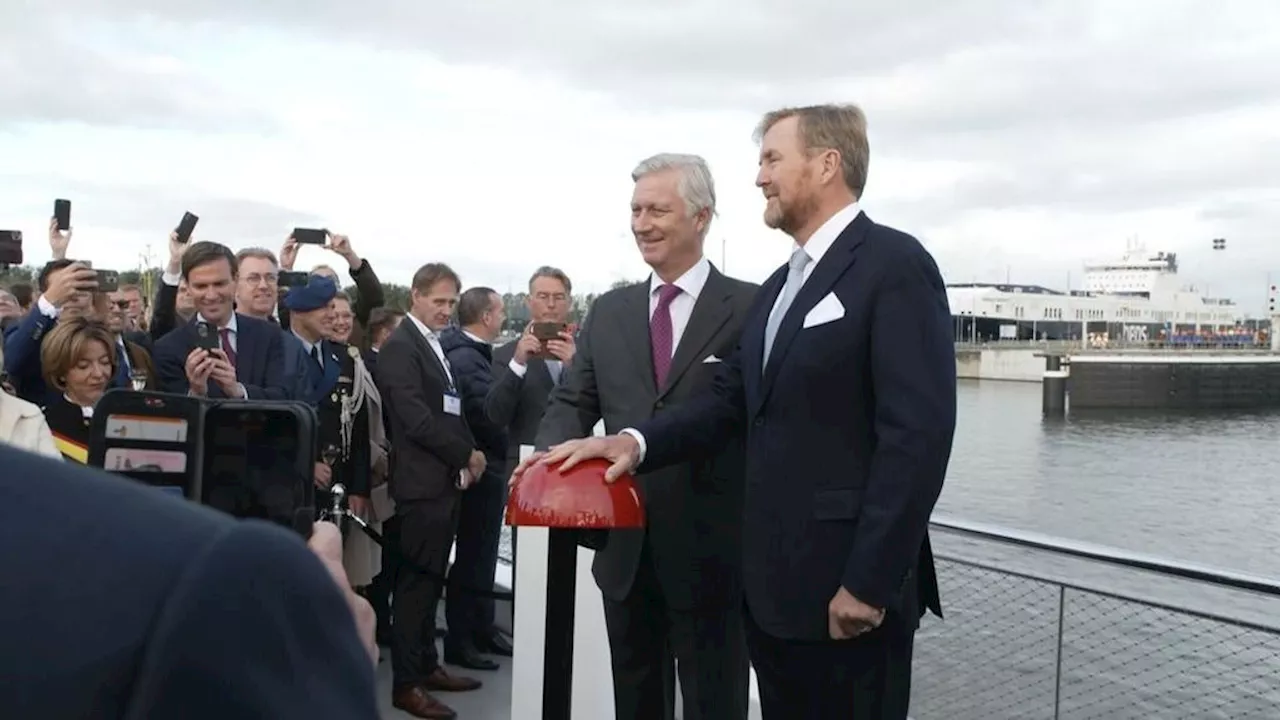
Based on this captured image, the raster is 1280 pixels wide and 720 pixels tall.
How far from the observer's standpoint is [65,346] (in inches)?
155

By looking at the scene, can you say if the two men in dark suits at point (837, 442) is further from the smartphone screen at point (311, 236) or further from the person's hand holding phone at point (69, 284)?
the smartphone screen at point (311, 236)

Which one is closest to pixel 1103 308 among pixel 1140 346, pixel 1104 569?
pixel 1140 346

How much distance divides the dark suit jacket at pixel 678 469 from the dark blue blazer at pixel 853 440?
0.43 metres

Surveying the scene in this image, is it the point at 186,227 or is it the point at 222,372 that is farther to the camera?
the point at 186,227

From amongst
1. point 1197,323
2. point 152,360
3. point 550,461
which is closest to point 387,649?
point 152,360

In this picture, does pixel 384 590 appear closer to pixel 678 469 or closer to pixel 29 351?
pixel 29 351

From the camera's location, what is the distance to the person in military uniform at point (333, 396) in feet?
15.1

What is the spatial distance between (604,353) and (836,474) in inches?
39.0

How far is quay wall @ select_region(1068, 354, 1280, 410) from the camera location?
57500 mm

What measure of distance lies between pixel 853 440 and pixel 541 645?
5.91 ft

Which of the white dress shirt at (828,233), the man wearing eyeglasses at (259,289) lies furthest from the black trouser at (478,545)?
the white dress shirt at (828,233)

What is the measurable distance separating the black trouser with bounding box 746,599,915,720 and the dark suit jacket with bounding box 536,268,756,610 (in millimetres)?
514

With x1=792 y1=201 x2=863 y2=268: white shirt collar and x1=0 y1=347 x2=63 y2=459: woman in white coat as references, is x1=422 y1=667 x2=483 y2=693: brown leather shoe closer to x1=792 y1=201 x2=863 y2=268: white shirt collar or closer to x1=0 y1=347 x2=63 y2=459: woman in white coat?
x1=0 y1=347 x2=63 y2=459: woman in white coat

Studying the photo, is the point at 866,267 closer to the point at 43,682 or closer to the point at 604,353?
the point at 604,353
